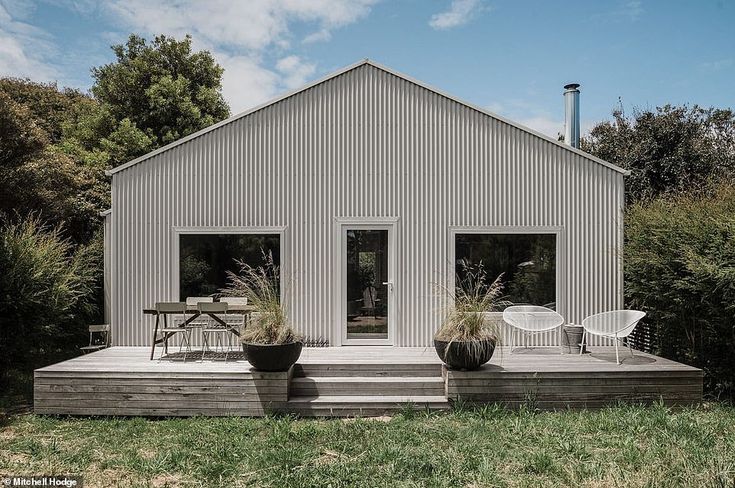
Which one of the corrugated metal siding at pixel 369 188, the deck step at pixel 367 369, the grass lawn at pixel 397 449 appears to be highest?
the corrugated metal siding at pixel 369 188

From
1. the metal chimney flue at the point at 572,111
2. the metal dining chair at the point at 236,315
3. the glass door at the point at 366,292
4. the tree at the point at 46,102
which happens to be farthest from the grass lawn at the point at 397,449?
the tree at the point at 46,102

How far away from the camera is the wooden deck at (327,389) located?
596 centimetres

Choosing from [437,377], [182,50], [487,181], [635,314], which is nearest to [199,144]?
[487,181]

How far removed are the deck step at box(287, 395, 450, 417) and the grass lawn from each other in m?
0.17

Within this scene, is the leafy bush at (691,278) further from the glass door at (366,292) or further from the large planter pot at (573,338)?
the glass door at (366,292)

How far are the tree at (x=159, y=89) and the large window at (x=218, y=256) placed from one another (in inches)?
372

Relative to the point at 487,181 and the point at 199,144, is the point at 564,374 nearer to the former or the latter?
the point at 487,181

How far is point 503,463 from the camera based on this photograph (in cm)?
446

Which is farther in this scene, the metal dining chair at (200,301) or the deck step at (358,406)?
the metal dining chair at (200,301)

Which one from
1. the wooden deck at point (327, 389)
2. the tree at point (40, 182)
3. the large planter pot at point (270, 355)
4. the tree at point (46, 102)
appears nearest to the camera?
the large planter pot at point (270, 355)

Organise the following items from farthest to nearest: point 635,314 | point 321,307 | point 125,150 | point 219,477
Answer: point 125,150 < point 321,307 < point 635,314 < point 219,477

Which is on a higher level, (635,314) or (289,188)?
(289,188)

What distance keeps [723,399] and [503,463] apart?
3704 millimetres

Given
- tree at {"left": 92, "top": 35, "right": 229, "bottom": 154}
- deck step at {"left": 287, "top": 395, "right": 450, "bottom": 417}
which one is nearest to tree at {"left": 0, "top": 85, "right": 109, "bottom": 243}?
tree at {"left": 92, "top": 35, "right": 229, "bottom": 154}
